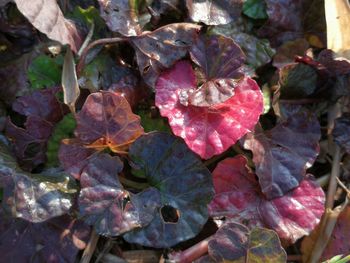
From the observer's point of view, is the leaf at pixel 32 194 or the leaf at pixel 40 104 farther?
the leaf at pixel 40 104

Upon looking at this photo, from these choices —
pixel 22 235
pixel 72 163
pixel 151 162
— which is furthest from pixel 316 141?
pixel 22 235

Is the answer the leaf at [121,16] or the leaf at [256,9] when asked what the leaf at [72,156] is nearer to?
the leaf at [121,16]

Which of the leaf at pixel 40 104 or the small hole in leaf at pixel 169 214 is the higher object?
the leaf at pixel 40 104

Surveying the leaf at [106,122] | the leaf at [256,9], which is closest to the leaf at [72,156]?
the leaf at [106,122]

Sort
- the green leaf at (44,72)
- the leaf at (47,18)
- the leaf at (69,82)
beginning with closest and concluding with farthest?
the leaf at (47,18), the leaf at (69,82), the green leaf at (44,72)

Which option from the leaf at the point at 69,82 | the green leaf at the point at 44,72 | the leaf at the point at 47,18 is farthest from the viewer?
the green leaf at the point at 44,72

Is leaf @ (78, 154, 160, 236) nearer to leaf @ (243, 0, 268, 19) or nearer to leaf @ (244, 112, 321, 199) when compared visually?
leaf @ (244, 112, 321, 199)

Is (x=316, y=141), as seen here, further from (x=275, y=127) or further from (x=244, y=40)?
(x=244, y=40)
